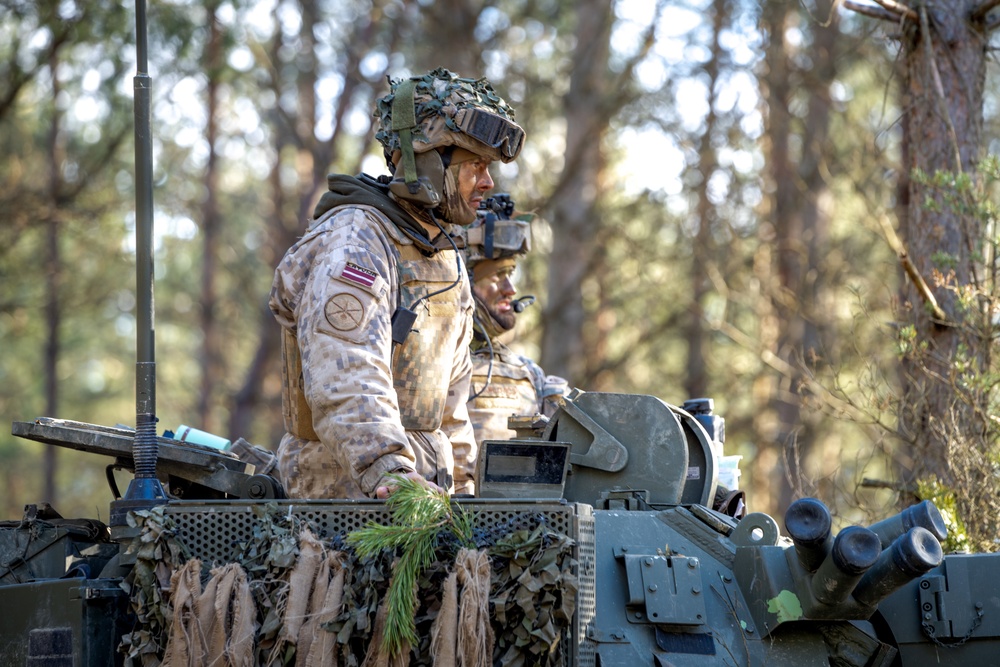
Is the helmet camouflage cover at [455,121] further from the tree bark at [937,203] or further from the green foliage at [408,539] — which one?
the tree bark at [937,203]

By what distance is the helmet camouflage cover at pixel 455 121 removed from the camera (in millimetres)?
5277

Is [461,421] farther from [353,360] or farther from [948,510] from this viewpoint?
[948,510]

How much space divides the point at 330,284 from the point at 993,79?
730 inches

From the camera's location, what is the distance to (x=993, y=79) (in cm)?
2066

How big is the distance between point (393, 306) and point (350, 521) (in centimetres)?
116

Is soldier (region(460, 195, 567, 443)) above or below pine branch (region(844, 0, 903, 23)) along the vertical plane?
below

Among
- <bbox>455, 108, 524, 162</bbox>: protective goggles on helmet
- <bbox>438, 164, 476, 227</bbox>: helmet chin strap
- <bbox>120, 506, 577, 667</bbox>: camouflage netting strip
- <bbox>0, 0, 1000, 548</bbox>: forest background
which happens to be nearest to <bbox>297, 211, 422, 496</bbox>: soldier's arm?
<bbox>120, 506, 577, 667</bbox>: camouflage netting strip

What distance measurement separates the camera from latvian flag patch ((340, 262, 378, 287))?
4.73 m

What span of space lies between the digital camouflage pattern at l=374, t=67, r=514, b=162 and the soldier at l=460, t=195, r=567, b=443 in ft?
10.2

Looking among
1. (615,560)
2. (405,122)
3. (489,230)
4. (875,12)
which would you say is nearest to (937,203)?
(875,12)

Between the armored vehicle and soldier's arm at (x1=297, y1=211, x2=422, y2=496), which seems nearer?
the armored vehicle

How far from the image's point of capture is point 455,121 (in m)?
5.27

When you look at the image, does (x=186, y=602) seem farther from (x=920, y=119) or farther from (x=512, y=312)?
(x=920, y=119)

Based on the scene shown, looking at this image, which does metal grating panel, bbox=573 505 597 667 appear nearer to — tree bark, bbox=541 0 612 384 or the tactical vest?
the tactical vest
